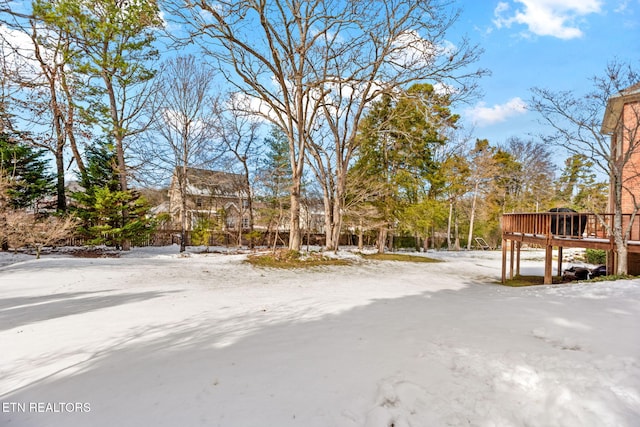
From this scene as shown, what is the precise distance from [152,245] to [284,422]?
21.8 metres

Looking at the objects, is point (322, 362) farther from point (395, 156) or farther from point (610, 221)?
point (395, 156)

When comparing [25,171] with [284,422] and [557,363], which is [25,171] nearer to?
[284,422]

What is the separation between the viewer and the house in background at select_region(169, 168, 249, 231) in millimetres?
20797

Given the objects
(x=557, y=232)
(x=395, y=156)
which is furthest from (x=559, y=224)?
(x=395, y=156)

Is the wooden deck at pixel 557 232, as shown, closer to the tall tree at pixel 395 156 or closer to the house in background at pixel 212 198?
the tall tree at pixel 395 156

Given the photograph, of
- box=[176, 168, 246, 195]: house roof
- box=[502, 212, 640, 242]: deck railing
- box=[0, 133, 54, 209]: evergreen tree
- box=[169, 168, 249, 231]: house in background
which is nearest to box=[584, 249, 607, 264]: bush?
box=[502, 212, 640, 242]: deck railing

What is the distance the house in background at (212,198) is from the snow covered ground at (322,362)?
15.3m

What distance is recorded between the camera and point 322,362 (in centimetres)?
278

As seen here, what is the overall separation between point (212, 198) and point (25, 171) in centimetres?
1194

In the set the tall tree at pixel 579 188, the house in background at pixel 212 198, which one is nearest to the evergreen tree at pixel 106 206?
the house in background at pixel 212 198

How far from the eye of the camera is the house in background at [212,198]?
20797 mm

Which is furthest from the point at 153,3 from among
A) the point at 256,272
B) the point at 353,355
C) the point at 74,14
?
the point at 353,355

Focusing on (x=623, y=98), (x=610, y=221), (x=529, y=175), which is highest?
(x=529, y=175)

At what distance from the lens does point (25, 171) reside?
1533 cm
